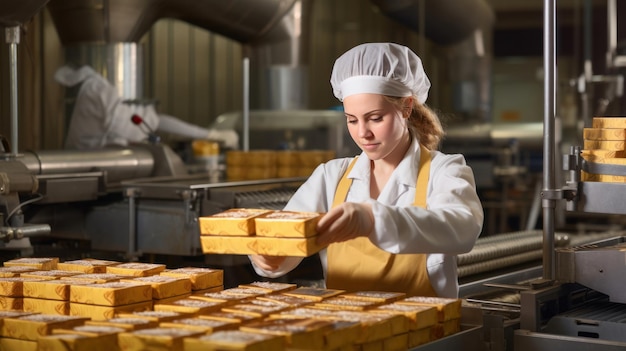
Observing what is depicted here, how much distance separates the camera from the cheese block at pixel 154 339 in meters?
1.39

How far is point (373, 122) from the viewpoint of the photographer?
81.0 inches

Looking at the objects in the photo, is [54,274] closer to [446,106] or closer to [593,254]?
[593,254]

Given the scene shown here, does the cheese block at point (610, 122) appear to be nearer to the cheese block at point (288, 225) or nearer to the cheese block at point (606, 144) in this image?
the cheese block at point (606, 144)

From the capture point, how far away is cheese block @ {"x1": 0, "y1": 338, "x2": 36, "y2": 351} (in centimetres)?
153

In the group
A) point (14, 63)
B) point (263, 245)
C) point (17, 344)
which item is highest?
point (14, 63)

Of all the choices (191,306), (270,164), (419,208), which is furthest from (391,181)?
(270,164)

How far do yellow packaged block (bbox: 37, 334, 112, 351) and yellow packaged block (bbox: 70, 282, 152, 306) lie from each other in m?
0.26

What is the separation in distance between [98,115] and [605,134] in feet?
10.9

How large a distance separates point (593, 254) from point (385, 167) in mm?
531

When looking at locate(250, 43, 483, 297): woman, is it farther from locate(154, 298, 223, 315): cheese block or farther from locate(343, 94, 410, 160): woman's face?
locate(154, 298, 223, 315): cheese block

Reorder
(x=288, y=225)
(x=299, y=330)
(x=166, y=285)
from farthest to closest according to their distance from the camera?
(x=166, y=285) < (x=288, y=225) < (x=299, y=330)

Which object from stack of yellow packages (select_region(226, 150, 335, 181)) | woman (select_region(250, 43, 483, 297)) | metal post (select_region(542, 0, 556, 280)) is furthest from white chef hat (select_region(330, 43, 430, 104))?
stack of yellow packages (select_region(226, 150, 335, 181))

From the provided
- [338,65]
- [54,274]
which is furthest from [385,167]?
[54,274]

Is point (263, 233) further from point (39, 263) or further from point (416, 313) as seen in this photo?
point (39, 263)
